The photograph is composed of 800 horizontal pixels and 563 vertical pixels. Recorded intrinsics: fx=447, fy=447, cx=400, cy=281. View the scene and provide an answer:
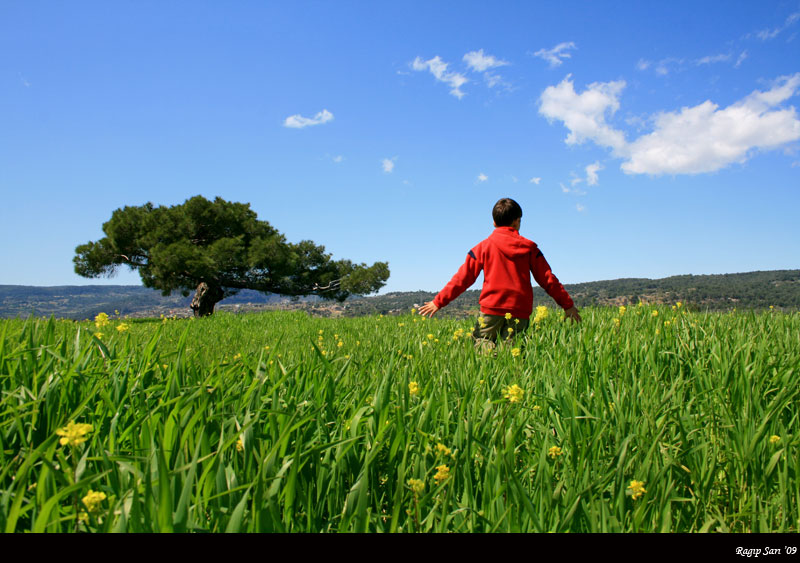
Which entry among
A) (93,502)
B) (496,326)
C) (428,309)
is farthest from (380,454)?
(496,326)

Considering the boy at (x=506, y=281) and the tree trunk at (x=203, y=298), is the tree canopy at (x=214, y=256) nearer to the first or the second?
the tree trunk at (x=203, y=298)

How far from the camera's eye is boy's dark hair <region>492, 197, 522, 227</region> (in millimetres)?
6039

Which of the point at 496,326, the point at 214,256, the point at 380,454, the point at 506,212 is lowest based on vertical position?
the point at 380,454

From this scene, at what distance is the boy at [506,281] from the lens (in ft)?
19.1

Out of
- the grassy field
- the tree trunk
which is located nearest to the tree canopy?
the tree trunk

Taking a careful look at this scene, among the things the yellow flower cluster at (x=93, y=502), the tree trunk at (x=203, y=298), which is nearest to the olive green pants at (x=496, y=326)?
the yellow flower cluster at (x=93, y=502)

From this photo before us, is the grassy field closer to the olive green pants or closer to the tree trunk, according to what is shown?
the olive green pants

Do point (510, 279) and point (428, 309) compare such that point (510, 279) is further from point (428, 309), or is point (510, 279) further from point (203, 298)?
point (203, 298)

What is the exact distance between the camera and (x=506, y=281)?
582cm

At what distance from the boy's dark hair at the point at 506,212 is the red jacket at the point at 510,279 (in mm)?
185

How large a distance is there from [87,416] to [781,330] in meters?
7.05

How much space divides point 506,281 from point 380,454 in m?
4.05
